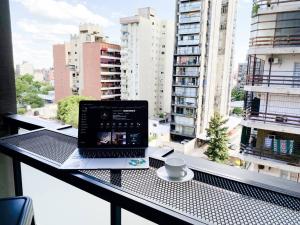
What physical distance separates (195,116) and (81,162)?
737 centimetres

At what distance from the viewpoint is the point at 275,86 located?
6.48ft

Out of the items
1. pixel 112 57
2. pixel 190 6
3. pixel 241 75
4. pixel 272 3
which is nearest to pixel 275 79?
pixel 241 75

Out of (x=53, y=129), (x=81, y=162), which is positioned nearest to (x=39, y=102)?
(x=53, y=129)

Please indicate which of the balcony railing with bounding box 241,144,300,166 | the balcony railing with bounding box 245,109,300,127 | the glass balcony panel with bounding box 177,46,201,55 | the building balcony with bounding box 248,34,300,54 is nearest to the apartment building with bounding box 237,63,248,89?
the building balcony with bounding box 248,34,300,54

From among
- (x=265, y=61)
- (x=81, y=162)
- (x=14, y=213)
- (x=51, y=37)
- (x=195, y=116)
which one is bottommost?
(x=195, y=116)

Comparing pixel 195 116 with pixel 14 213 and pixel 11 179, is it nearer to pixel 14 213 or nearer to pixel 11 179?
pixel 11 179

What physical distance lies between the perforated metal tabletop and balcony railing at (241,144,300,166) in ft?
5.96

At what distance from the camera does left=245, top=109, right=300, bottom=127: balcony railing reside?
204cm

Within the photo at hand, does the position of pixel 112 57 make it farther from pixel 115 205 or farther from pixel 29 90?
pixel 115 205

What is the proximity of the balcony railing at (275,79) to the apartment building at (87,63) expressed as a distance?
1.17 m

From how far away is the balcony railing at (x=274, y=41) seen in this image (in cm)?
190

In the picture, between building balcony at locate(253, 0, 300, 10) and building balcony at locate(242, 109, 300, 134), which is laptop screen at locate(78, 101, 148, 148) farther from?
building balcony at locate(253, 0, 300, 10)

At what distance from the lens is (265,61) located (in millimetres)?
2016

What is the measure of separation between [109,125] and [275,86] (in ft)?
5.65
